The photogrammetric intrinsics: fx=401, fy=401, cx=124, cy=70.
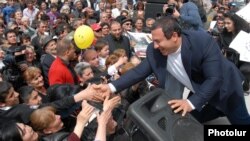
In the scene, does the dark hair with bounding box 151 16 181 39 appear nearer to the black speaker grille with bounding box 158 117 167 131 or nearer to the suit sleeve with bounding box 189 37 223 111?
the suit sleeve with bounding box 189 37 223 111

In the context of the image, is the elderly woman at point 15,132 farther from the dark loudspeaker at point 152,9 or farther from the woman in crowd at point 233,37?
the dark loudspeaker at point 152,9

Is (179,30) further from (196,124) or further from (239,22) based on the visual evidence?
(239,22)

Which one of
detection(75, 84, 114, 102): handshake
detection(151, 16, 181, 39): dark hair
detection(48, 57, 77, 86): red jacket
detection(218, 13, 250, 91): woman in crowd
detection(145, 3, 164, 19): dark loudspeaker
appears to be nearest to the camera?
detection(151, 16, 181, 39): dark hair

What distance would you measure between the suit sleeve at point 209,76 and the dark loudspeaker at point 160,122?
76 cm

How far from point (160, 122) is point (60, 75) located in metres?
2.29

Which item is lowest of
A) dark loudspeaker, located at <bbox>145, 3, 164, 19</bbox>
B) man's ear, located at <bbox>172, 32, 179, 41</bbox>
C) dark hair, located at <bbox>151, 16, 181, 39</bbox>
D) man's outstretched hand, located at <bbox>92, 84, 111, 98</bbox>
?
dark loudspeaker, located at <bbox>145, 3, 164, 19</bbox>

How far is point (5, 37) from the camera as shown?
20.8 ft

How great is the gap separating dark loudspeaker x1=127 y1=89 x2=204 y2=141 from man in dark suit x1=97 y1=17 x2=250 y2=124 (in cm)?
58

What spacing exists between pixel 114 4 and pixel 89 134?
884 centimetres

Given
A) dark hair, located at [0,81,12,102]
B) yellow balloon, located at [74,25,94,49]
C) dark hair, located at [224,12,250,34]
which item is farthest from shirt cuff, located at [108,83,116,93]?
dark hair, located at [224,12,250,34]

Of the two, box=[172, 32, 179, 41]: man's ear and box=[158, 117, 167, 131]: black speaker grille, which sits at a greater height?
box=[172, 32, 179, 41]: man's ear

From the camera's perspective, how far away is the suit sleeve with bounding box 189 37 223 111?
9.11ft

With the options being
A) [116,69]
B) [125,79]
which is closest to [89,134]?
[125,79]

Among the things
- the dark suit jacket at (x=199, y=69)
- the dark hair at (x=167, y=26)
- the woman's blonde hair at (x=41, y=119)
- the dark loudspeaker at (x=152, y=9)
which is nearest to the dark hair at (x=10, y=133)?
the woman's blonde hair at (x=41, y=119)
